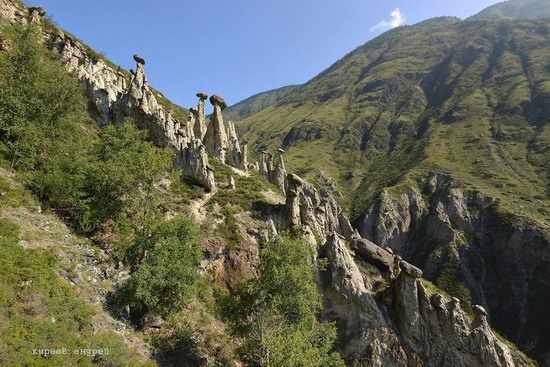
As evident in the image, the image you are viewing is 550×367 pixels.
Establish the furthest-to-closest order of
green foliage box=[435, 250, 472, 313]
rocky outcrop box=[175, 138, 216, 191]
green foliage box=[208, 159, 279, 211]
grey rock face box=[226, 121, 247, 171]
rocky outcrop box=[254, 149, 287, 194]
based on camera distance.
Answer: green foliage box=[435, 250, 472, 313] → rocky outcrop box=[254, 149, 287, 194] → grey rock face box=[226, 121, 247, 171] → rocky outcrop box=[175, 138, 216, 191] → green foliage box=[208, 159, 279, 211]

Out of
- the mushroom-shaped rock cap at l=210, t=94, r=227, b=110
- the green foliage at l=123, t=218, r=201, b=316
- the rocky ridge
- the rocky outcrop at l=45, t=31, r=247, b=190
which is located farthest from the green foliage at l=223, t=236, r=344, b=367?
the mushroom-shaped rock cap at l=210, t=94, r=227, b=110

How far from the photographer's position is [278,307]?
973 inches

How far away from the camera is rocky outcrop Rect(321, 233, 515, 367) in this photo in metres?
32.9

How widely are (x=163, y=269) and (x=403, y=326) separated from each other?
2443 cm

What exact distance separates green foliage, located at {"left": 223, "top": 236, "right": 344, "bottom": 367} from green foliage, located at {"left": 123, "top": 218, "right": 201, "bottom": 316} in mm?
3625

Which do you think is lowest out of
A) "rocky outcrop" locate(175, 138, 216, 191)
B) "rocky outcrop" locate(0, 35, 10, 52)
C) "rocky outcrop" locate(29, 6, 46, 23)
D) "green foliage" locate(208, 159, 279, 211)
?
"green foliage" locate(208, 159, 279, 211)

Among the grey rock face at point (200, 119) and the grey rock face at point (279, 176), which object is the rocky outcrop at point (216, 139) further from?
the grey rock face at point (279, 176)

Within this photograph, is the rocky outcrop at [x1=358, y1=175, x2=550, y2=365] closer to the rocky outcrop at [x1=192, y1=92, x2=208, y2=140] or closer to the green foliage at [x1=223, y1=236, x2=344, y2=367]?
the green foliage at [x1=223, y1=236, x2=344, y2=367]

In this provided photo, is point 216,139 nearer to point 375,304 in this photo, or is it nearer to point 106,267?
point 375,304

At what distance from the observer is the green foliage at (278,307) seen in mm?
22828

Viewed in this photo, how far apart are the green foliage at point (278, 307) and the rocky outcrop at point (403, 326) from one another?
25.8 feet

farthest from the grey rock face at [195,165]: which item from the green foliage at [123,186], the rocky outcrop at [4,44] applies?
the rocky outcrop at [4,44]

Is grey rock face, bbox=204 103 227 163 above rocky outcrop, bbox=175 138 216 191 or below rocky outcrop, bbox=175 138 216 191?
above

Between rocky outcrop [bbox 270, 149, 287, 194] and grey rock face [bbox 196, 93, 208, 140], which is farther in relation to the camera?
rocky outcrop [bbox 270, 149, 287, 194]
